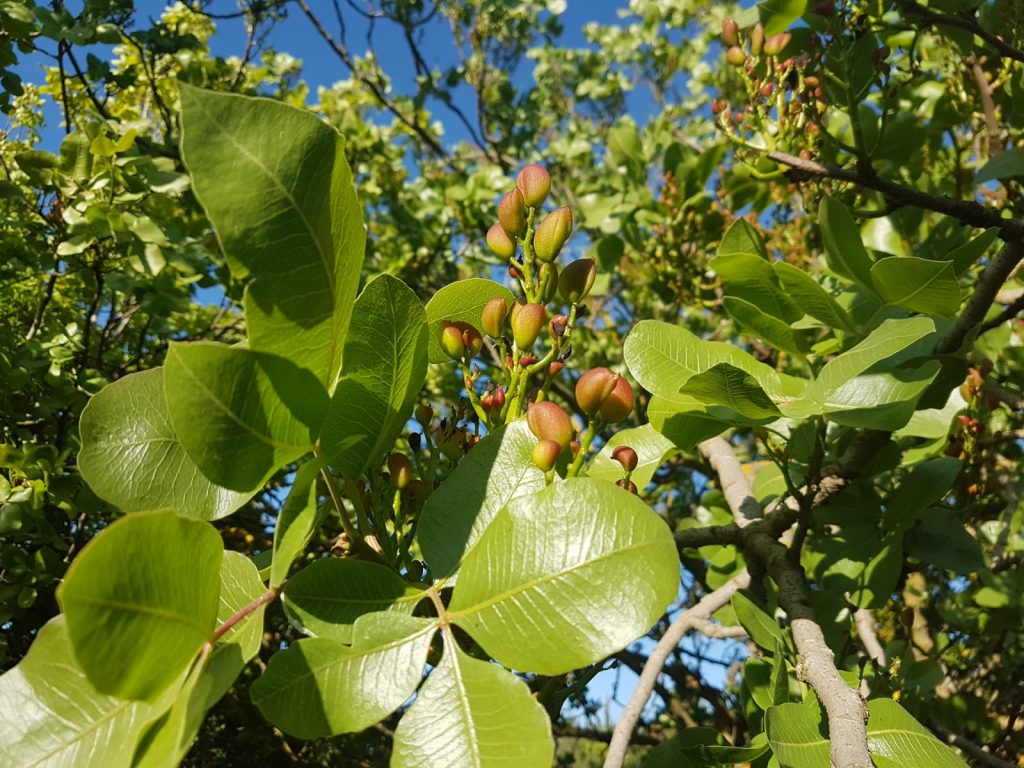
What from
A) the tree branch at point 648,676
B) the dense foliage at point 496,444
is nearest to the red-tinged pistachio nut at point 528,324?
the dense foliage at point 496,444

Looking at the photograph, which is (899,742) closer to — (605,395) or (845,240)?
(605,395)

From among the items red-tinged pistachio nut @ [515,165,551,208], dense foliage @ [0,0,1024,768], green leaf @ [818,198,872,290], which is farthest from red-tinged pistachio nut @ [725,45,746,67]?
red-tinged pistachio nut @ [515,165,551,208]

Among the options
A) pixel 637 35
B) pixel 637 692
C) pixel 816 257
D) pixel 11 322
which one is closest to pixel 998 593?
pixel 816 257

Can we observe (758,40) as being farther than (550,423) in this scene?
Yes

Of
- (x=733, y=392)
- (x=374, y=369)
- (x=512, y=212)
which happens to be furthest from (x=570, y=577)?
(x=512, y=212)

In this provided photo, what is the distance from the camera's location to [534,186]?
81 centimetres

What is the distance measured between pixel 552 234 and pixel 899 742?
25.6 inches

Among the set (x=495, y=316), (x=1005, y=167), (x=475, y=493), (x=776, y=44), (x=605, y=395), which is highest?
(x=776, y=44)

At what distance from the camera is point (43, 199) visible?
1918 millimetres

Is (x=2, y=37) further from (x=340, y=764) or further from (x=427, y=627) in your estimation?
(x=340, y=764)

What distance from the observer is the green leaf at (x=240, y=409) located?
479 mm

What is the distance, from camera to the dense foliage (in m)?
0.49

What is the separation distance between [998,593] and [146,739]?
1.94 metres

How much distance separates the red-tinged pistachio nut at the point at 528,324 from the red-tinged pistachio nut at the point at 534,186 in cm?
12
